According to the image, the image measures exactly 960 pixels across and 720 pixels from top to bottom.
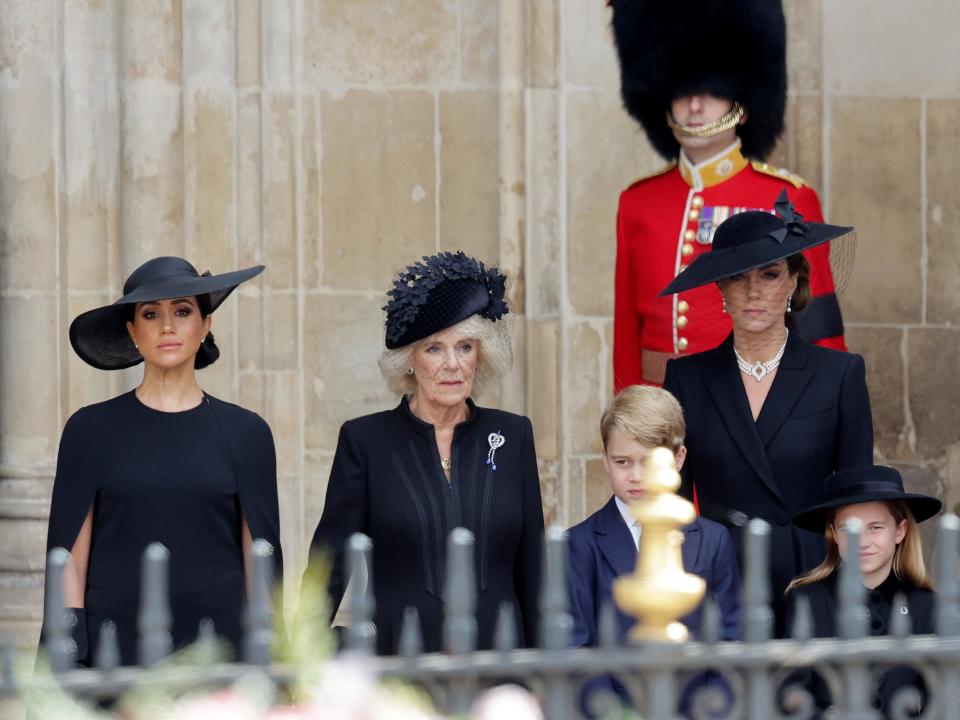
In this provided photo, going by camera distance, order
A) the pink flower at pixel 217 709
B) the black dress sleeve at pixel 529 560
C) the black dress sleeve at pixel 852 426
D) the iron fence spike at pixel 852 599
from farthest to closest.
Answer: the black dress sleeve at pixel 852 426 → the black dress sleeve at pixel 529 560 → the iron fence spike at pixel 852 599 → the pink flower at pixel 217 709

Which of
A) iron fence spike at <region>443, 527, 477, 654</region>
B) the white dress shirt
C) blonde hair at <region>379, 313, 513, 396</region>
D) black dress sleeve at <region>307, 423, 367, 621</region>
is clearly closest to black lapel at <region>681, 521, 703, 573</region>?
the white dress shirt

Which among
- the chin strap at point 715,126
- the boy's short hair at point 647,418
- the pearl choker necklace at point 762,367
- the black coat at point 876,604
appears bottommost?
the black coat at point 876,604

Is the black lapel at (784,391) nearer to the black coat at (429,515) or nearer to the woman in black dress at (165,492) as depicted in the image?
the black coat at (429,515)

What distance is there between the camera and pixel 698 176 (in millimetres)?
5742

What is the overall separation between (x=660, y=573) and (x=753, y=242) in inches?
76.4

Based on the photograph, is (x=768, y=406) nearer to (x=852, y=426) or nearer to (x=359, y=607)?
(x=852, y=426)

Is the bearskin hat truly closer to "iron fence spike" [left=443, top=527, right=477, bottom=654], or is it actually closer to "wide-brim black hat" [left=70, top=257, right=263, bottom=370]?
"wide-brim black hat" [left=70, top=257, right=263, bottom=370]

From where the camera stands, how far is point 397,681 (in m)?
3.13

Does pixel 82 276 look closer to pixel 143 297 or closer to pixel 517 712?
pixel 143 297

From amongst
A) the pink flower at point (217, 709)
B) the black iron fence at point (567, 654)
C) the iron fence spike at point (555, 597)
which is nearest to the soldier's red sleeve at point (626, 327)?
the black iron fence at point (567, 654)

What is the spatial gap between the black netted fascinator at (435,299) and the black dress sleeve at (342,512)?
26 centimetres

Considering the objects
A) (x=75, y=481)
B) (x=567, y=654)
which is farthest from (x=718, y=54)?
(x=567, y=654)

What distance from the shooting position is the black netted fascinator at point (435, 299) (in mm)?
4695

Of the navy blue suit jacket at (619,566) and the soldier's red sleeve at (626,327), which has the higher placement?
the soldier's red sleeve at (626,327)
